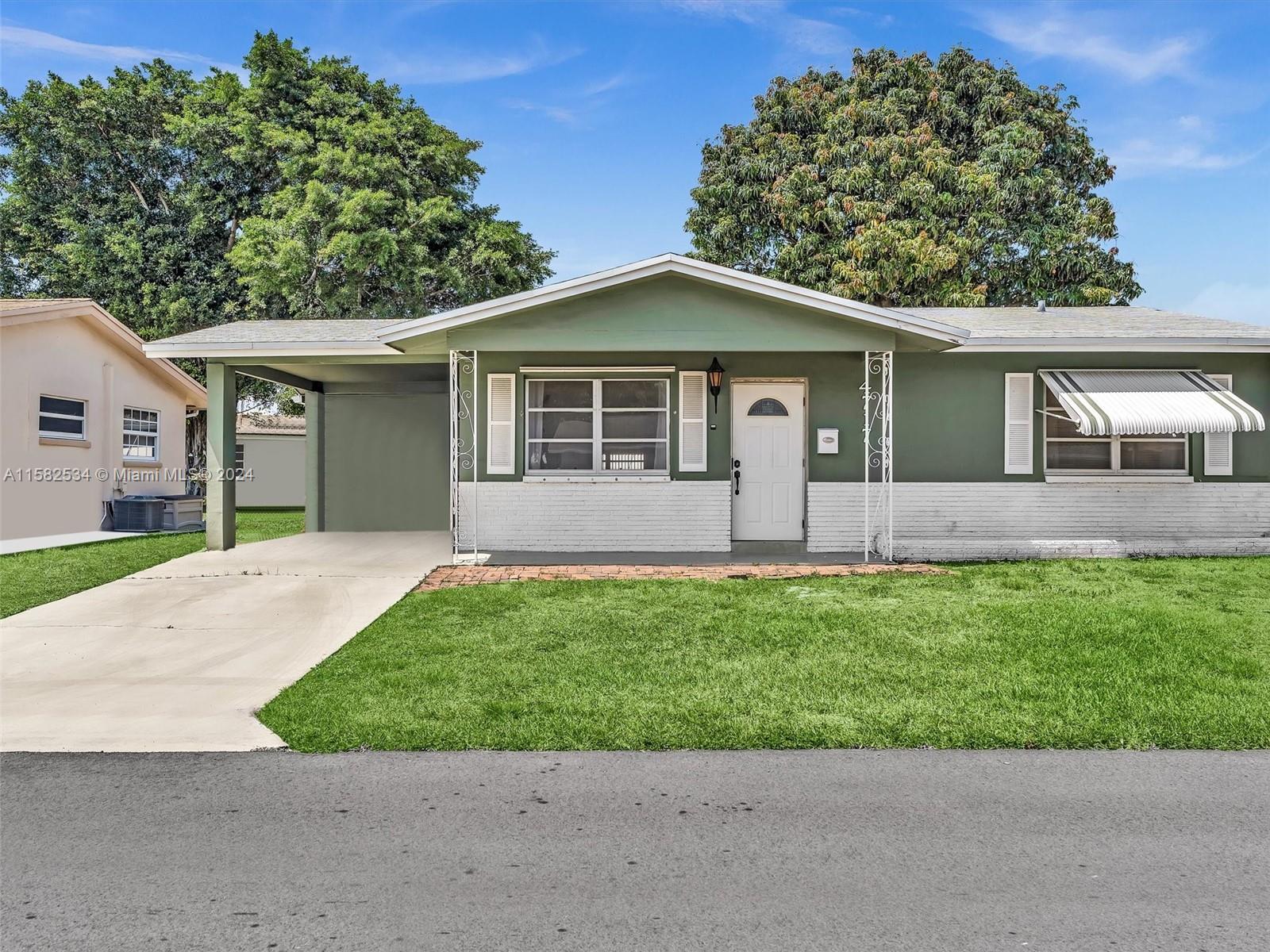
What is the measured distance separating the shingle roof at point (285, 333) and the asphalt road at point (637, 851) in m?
7.57

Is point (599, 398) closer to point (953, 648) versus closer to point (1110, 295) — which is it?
point (953, 648)

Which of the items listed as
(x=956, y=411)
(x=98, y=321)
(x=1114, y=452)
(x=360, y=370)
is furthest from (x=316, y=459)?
(x=1114, y=452)

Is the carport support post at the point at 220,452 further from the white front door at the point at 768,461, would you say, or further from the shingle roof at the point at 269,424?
the shingle roof at the point at 269,424

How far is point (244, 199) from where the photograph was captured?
984 inches

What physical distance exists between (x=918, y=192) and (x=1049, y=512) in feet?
41.5

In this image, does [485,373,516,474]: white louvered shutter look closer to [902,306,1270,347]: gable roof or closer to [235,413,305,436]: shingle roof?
[902,306,1270,347]: gable roof

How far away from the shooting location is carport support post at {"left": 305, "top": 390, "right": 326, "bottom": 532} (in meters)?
14.7

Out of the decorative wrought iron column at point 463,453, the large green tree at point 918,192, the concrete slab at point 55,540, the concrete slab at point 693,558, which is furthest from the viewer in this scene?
the large green tree at point 918,192

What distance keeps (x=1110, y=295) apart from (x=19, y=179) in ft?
99.2

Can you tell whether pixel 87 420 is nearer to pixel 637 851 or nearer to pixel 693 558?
pixel 693 558

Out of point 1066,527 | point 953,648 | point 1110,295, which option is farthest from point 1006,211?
point 953,648

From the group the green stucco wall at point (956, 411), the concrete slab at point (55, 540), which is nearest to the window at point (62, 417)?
the concrete slab at point (55, 540)

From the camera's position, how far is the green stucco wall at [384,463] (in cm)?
1466

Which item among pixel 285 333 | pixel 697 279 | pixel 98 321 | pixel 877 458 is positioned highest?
pixel 98 321
